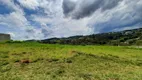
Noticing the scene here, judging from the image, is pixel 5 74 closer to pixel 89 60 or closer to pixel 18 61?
pixel 18 61

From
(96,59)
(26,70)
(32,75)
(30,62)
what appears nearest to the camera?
(32,75)

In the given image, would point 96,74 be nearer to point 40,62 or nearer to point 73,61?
point 73,61

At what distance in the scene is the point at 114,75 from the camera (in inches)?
625

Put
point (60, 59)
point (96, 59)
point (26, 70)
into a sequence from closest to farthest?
point (26, 70), point (60, 59), point (96, 59)

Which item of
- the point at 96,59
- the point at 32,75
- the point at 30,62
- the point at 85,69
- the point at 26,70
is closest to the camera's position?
the point at 32,75

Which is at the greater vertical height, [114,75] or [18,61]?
A: [18,61]

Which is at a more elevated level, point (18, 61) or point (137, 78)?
point (18, 61)

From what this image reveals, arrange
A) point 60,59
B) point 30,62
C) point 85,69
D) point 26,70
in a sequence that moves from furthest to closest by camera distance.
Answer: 1. point 60,59
2. point 30,62
3. point 85,69
4. point 26,70

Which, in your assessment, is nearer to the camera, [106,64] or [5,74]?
[5,74]

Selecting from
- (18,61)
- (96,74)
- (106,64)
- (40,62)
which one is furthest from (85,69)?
(18,61)

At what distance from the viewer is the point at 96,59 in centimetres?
2223

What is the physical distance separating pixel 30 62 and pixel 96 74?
23.5 feet

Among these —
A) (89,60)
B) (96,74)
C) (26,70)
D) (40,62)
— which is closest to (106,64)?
(89,60)

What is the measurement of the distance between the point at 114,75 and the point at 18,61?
9707 mm
